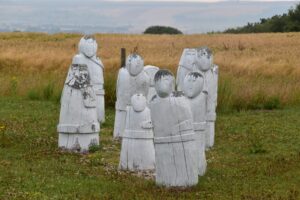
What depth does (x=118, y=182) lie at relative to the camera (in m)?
11.7

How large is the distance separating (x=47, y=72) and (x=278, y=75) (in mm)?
9889

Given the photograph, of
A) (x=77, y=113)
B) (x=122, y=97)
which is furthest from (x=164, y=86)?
(x=122, y=97)

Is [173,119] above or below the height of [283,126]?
above

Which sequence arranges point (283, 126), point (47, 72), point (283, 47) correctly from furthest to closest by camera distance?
1. point (283, 47)
2. point (47, 72)
3. point (283, 126)

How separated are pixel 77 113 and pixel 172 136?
3.83 metres

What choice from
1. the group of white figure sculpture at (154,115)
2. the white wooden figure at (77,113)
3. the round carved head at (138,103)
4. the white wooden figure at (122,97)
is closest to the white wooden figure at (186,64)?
the group of white figure sculpture at (154,115)

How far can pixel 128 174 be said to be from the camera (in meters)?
12.5

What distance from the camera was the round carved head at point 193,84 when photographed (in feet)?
38.0

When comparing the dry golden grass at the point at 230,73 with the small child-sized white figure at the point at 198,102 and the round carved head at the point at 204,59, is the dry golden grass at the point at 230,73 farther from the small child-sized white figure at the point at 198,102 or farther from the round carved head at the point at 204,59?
the small child-sized white figure at the point at 198,102

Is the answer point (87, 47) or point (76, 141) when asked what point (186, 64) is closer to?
point (87, 47)

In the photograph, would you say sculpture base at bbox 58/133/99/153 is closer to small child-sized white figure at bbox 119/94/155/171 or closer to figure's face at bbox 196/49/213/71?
small child-sized white figure at bbox 119/94/155/171

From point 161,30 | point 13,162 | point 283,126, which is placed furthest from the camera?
point 161,30

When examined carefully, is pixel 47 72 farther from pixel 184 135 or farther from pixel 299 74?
pixel 184 135

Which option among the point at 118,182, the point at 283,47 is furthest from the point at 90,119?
the point at 283,47
